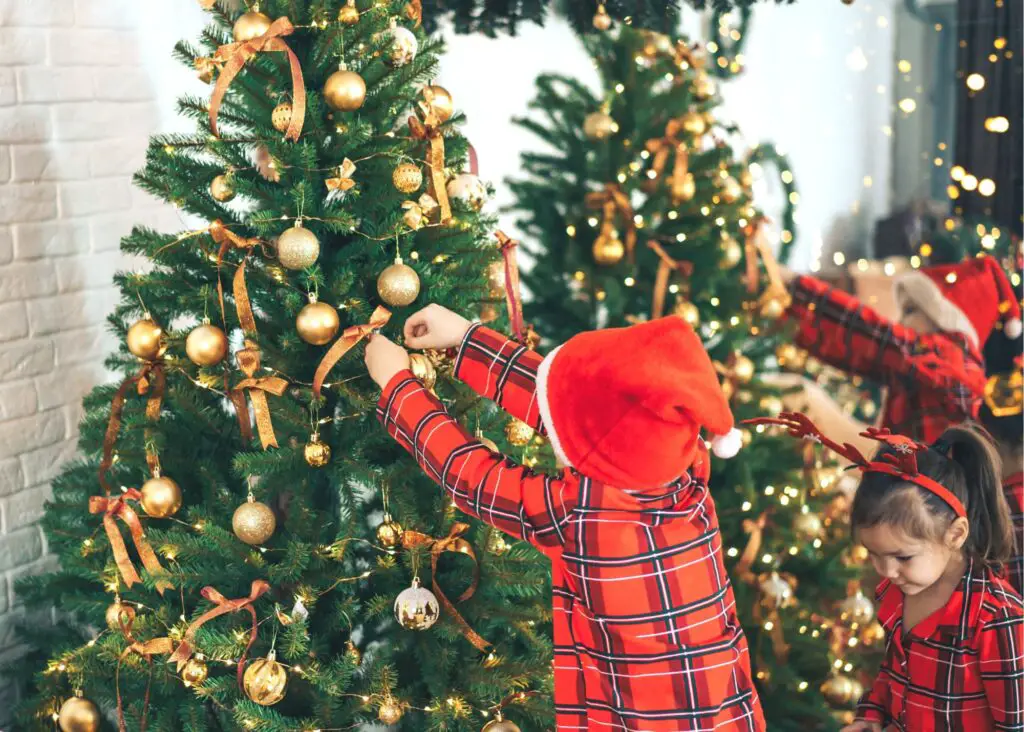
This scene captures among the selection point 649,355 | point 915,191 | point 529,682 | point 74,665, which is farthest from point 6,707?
point 915,191

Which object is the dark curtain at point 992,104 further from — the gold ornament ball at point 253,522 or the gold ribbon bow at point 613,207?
the gold ornament ball at point 253,522

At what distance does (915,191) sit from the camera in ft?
8.43

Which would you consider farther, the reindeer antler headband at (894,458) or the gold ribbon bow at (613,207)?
the gold ribbon bow at (613,207)

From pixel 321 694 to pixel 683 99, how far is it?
1.41m

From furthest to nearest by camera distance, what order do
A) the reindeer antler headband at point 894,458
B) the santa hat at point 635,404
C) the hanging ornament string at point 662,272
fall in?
1. the hanging ornament string at point 662,272
2. the reindeer antler headband at point 894,458
3. the santa hat at point 635,404

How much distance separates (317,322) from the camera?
1340 millimetres

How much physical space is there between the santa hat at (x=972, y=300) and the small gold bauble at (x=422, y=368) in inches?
53.8

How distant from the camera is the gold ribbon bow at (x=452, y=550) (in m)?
1.44

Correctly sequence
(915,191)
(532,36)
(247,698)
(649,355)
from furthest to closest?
(532,36) < (915,191) < (247,698) < (649,355)

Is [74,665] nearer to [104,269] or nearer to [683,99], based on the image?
[104,269]

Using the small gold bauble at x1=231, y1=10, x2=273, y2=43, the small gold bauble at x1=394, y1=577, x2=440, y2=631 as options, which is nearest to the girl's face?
the small gold bauble at x1=394, y1=577, x2=440, y2=631

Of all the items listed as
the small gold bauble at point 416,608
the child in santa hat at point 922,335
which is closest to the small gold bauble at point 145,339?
the small gold bauble at point 416,608

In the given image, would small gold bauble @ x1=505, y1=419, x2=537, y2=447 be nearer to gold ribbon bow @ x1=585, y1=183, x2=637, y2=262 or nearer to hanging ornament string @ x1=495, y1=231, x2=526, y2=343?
hanging ornament string @ x1=495, y1=231, x2=526, y2=343

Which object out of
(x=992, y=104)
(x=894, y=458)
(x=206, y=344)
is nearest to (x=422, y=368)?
(x=206, y=344)
